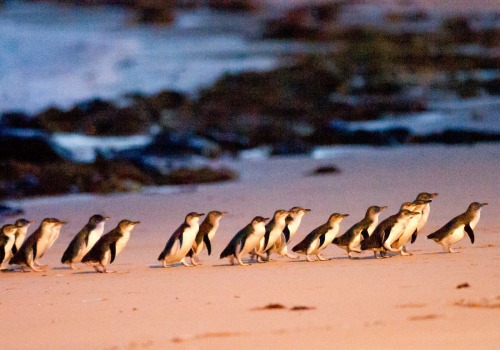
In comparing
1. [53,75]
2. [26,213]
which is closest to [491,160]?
[26,213]

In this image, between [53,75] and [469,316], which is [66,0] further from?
[469,316]

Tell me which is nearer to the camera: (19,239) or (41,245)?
(41,245)

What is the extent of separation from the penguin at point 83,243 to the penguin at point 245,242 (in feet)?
3.89

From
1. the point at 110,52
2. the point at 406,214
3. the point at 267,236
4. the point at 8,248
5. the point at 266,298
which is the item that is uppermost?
the point at 110,52

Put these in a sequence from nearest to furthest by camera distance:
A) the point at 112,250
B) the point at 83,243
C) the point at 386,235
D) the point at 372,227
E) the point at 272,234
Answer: the point at 386,235
the point at 112,250
the point at 272,234
the point at 372,227
the point at 83,243

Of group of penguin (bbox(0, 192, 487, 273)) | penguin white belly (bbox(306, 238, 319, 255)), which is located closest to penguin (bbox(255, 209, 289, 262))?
group of penguin (bbox(0, 192, 487, 273))

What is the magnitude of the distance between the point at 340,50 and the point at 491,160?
812 inches

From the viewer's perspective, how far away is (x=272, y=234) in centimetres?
993

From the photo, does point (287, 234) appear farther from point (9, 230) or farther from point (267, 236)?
point (9, 230)

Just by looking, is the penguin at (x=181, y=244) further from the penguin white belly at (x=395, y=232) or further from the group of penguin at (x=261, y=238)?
the penguin white belly at (x=395, y=232)

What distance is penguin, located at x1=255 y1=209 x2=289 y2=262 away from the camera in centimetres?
993

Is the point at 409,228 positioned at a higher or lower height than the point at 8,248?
higher

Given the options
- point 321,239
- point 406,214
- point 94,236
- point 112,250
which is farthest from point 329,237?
point 94,236

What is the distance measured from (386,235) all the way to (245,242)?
1082 millimetres
